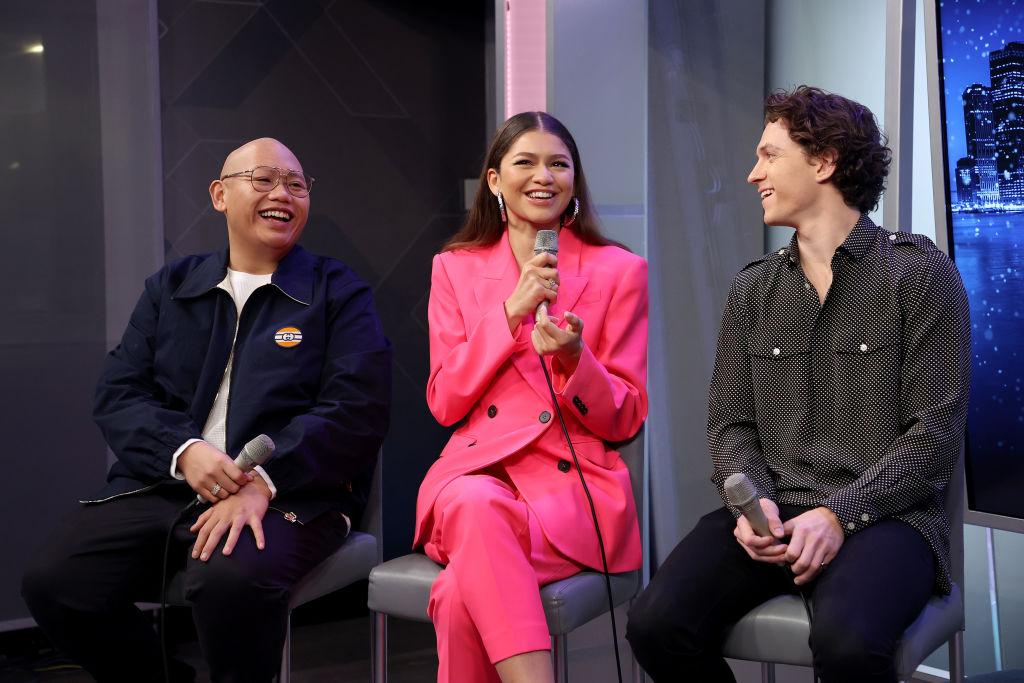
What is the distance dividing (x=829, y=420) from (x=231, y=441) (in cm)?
138

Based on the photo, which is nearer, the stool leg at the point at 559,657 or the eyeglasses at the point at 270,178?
the stool leg at the point at 559,657

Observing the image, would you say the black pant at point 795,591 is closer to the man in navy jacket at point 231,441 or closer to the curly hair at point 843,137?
the curly hair at point 843,137

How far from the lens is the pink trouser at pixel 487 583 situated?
195 centimetres

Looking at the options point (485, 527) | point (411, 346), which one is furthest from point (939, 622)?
point (411, 346)

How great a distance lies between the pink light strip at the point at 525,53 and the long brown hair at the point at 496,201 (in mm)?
467

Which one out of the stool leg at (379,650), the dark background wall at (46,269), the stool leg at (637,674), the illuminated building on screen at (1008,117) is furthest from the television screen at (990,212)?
the dark background wall at (46,269)

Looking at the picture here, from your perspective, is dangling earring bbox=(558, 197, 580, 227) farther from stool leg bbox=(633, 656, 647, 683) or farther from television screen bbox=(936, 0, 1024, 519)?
stool leg bbox=(633, 656, 647, 683)

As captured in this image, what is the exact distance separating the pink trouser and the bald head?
114 cm

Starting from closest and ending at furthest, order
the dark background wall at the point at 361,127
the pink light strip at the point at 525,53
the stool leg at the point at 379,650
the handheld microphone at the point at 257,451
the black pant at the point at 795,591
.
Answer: the black pant at the point at 795,591 → the handheld microphone at the point at 257,451 → the stool leg at the point at 379,650 → the pink light strip at the point at 525,53 → the dark background wall at the point at 361,127

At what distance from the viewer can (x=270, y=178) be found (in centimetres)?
275

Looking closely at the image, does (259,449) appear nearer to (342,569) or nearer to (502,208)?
(342,569)

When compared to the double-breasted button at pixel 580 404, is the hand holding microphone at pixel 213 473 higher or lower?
lower

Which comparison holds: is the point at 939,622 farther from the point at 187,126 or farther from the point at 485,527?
the point at 187,126

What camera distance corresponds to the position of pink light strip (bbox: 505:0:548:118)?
302cm
